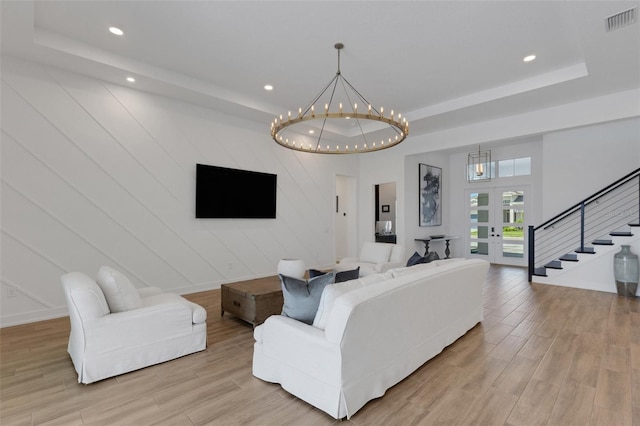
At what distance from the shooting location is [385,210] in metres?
9.38

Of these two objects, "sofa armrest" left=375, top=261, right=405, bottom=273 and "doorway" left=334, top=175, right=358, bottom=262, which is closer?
"sofa armrest" left=375, top=261, right=405, bottom=273

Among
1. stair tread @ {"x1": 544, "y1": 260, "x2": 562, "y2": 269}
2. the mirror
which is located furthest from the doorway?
stair tread @ {"x1": 544, "y1": 260, "x2": 562, "y2": 269}

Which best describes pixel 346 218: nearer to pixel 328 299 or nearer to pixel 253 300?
pixel 253 300

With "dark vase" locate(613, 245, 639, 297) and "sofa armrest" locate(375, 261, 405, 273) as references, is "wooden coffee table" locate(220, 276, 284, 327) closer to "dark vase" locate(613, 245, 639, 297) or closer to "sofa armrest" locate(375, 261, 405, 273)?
"sofa armrest" locate(375, 261, 405, 273)

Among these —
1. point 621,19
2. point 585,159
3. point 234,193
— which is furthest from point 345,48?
point 585,159

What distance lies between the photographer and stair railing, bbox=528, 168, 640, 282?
5565 mm

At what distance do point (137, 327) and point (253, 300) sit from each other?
3.91ft

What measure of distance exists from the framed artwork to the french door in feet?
3.08

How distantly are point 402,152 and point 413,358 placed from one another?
5.91 metres

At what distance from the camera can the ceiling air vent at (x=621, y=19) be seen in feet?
9.88

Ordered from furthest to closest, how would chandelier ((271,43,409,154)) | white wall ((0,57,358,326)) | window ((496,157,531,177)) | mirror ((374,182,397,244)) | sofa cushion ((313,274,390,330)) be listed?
mirror ((374,182,397,244)) < window ((496,157,531,177)) < chandelier ((271,43,409,154)) < white wall ((0,57,358,326)) < sofa cushion ((313,274,390,330))

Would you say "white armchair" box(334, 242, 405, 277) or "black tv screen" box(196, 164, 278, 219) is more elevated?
"black tv screen" box(196, 164, 278, 219)

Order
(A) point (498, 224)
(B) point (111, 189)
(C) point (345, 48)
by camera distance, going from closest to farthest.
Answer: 1. (C) point (345, 48)
2. (B) point (111, 189)
3. (A) point (498, 224)

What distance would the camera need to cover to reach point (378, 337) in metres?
2.22
